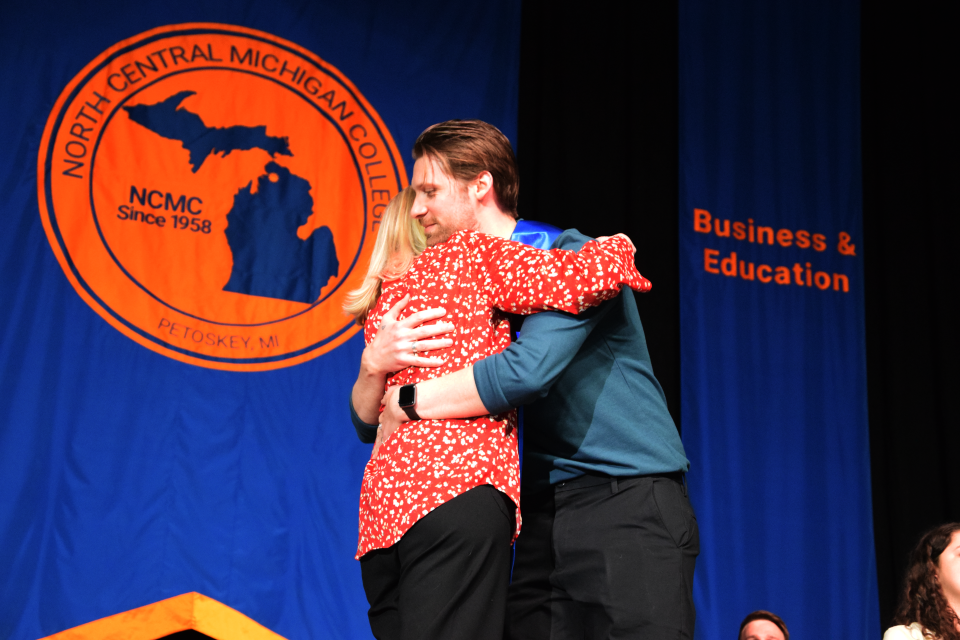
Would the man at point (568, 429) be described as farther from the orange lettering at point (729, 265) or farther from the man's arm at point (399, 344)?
the orange lettering at point (729, 265)

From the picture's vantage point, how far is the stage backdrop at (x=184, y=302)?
307 centimetres

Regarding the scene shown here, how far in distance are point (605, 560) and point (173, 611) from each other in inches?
81.7

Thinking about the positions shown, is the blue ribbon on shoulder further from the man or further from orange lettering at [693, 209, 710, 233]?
orange lettering at [693, 209, 710, 233]

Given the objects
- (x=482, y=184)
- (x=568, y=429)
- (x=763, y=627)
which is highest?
(x=482, y=184)

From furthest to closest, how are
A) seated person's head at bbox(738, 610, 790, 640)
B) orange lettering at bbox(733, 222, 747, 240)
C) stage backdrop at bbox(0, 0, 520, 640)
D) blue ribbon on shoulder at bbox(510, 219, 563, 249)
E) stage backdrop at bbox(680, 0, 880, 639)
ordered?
orange lettering at bbox(733, 222, 747, 240)
stage backdrop at bbox(680, 0, 880, 639)
seated person's head at bbox(738, 610, 790, 640)
stage backdrop at bbox(0, 0, 520, 640)
blue ribbon on shoulder at bbox(510, 219, 563, 249)

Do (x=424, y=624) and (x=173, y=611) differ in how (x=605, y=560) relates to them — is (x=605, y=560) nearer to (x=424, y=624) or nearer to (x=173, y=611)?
(x=424, y=624)

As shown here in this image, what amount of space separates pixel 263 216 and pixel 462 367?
2118 mm

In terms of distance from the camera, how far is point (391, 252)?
1802mm

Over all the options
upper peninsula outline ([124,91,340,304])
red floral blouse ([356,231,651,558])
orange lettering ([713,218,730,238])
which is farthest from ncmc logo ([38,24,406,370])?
red floral blouse ([356,231,651,558])

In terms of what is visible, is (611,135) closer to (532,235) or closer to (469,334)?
(532,235)

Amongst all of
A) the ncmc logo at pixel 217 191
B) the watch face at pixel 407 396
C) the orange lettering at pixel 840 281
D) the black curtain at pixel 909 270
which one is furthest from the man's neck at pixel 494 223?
the black curtain at pixel 909 270

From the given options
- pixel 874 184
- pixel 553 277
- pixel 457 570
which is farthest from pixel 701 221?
pixel 457 570

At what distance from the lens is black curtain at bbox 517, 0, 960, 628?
13.1 feet

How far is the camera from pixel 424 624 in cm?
136
